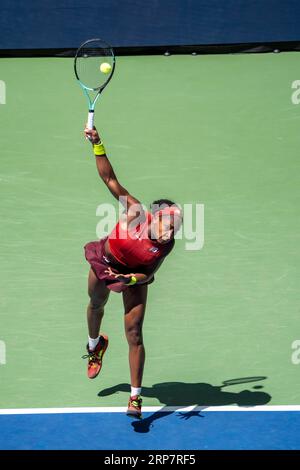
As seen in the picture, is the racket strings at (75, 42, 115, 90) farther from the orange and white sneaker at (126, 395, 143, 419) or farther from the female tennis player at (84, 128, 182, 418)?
the orange and white sneaker at (126, 395, 143, 419)

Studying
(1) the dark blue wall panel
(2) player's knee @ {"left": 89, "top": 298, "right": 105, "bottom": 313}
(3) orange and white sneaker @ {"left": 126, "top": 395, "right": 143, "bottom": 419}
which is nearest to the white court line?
(3) orange and white sneaker @ {"left": 126, "top": 395, "right": 143, "bottom": 419}

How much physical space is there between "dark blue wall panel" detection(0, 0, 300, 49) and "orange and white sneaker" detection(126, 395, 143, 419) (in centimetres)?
727

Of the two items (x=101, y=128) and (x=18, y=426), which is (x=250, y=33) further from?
(x=18, y=426)

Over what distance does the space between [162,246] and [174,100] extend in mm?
5786

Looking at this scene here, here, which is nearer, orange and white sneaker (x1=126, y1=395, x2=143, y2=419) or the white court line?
orange and white sneaker (x1=126, y1=395, x2=143, y2=419)

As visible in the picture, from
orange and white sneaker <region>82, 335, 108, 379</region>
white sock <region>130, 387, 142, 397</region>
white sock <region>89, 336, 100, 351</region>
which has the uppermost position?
white sock <region>89, 336, 100, 351</region>

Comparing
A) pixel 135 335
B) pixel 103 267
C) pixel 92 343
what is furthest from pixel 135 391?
pixel 103 267

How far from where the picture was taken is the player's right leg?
6977 mm

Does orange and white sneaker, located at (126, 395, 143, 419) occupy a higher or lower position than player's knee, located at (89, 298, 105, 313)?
lower

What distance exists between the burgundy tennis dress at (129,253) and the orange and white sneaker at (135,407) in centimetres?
89

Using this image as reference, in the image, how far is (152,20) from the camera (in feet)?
40.5

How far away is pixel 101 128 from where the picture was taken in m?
11.2

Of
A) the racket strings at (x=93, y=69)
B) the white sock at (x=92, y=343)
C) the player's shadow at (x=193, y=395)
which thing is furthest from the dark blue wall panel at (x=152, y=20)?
the player's shadow at (x=193, y=395)
